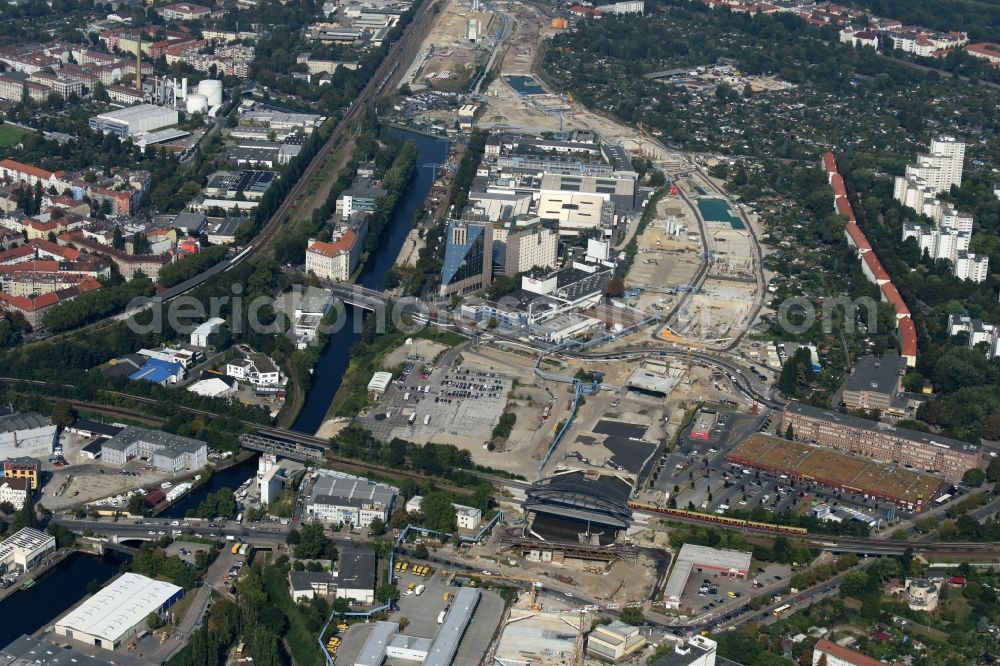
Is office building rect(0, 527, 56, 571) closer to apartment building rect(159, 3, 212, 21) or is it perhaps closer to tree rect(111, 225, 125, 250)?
tree rect(111, 225, 125, 250)

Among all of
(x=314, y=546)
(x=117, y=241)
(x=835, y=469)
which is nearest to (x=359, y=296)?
(x=117, y=241)

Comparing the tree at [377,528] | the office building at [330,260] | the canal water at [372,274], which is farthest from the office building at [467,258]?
the tree at [377,528]

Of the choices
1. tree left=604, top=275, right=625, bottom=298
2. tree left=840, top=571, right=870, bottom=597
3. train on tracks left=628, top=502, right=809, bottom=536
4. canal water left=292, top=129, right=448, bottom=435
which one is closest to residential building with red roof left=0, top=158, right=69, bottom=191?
canal water left=292, top=129, right=448, bottom=435

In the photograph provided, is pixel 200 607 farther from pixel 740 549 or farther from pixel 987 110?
pixel 987 110

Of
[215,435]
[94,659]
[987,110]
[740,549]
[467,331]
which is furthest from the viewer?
[987,110]

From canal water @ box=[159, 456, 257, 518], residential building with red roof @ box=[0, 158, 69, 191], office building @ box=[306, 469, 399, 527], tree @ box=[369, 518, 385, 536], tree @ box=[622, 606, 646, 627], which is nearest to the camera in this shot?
tree @ box=[622, 606, 646, 627]

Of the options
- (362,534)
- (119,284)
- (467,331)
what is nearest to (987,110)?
(467,331)

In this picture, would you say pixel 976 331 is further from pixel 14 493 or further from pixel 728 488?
pixel 14 493
